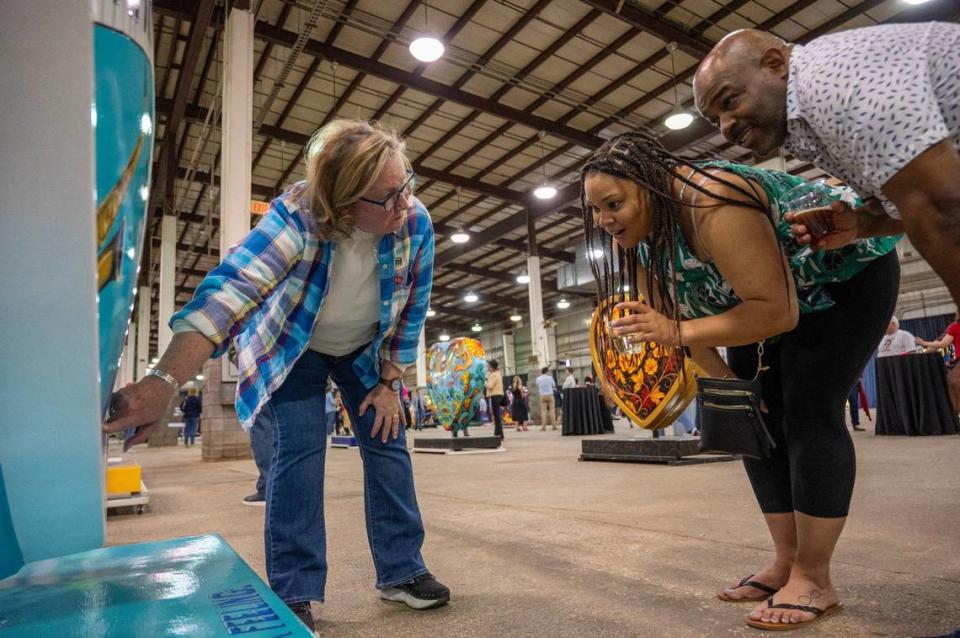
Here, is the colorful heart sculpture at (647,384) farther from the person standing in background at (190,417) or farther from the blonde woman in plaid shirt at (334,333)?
the person standing in background at (190,417)

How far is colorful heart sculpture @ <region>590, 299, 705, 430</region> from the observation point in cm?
432

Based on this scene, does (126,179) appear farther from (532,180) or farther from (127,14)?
(532,180)

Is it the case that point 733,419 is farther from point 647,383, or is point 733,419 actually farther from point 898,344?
point 898,344

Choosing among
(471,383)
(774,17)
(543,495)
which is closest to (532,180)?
(774,17)

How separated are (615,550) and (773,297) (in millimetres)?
1120

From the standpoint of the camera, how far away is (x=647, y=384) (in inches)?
177

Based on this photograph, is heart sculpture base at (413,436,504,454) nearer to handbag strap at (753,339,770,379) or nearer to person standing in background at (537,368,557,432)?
person standing in background at (537,368,557,432)

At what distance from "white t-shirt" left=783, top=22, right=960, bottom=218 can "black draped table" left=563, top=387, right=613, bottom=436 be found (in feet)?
32.2

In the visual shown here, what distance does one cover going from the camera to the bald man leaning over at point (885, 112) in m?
0.85

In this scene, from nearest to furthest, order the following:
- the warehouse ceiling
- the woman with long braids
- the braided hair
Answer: the woman with long braids
the braided hair
the warehouse ceiling

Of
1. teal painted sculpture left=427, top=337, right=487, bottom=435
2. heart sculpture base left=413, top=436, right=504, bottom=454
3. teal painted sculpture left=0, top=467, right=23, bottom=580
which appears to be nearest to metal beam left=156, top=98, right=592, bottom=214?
teal painted sculpture left=427, top=337, right=487, bottom=435

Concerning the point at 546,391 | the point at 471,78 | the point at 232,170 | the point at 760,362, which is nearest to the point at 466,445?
the point at 232,170

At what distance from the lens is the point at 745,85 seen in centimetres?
115

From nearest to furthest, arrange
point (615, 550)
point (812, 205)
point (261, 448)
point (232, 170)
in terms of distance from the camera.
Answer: point (812, 205) < point (615, 550) < point (261, 448) < point (232, 170)
